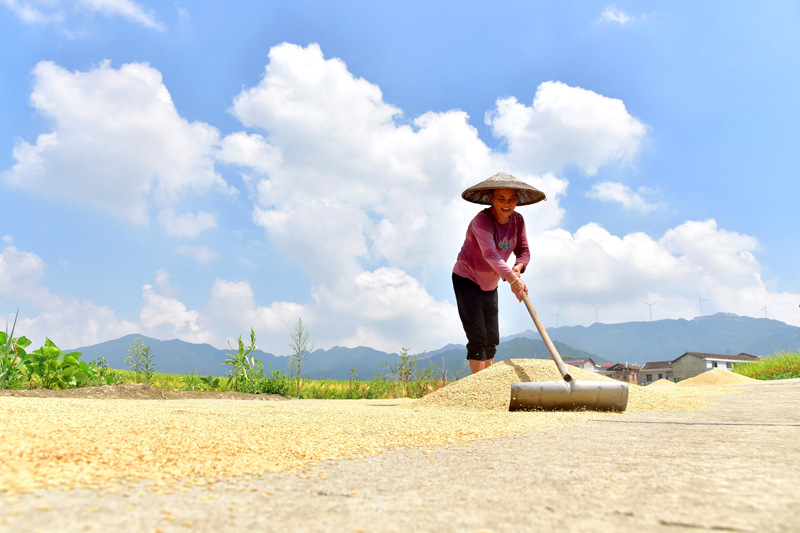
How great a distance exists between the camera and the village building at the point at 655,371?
5350 cm

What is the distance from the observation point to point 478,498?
4.59 feet

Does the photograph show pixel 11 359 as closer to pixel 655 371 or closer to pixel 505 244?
pixel 505 244

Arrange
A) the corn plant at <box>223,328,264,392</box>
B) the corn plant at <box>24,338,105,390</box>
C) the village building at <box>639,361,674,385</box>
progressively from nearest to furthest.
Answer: the corn plant at <box>24,338,105,390</box> < the corn plant at <box>223,328,264,392</box> < the village building at <box>639,361,674,385</box>

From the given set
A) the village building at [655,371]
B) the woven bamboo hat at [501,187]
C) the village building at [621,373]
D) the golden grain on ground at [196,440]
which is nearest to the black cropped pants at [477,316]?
the woven bamboo hat at [501,187]

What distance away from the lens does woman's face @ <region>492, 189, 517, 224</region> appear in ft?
18.2

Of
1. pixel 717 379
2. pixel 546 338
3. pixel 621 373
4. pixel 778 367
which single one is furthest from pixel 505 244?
pixel 621 373

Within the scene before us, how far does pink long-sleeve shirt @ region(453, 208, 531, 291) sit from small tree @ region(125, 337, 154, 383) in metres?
5.30

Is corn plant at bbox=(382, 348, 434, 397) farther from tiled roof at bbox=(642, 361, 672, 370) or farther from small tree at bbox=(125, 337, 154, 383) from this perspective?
tiled roof at bbox=(642, 361, 672, 370)

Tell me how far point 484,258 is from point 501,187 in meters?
0.84

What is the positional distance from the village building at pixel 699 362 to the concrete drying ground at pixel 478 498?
50949mm

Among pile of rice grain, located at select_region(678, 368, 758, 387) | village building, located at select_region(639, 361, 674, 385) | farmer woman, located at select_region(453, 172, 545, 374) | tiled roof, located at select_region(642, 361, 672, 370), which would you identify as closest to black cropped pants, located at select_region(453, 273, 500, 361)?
farmer woman, located at select_region(453, 172, 545, 374)

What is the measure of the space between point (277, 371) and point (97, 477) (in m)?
6.49

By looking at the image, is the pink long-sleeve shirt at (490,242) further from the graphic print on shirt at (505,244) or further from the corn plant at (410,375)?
the corn plant at (410,375)

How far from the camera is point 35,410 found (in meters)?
3.22
